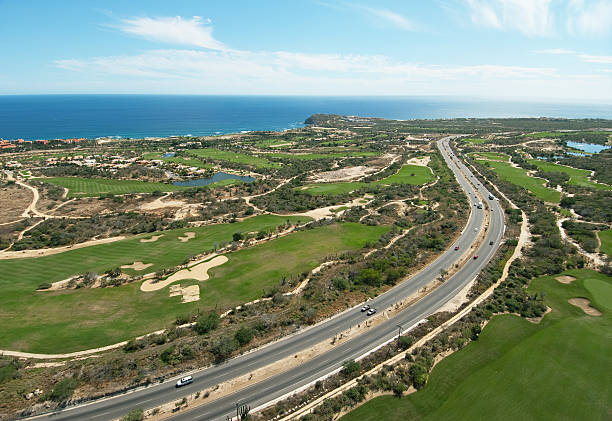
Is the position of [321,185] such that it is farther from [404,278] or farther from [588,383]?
[588,383]

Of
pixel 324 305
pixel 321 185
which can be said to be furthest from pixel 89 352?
pixel 321 185

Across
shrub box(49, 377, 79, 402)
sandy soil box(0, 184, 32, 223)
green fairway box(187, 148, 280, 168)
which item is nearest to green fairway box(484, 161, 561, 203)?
green fairway box(187, 148, 280, 168)

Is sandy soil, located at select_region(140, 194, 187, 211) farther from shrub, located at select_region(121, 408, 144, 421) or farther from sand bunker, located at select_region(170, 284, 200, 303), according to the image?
shrub, located at select_region(121, 408, 144, 421)

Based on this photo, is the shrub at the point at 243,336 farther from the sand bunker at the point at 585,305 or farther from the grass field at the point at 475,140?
the grass field at the point at 475,140

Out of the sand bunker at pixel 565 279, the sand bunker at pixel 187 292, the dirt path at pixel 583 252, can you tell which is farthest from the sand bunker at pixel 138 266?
the dirt path at pixel 583 252

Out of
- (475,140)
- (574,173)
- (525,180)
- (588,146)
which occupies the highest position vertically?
(475,140)

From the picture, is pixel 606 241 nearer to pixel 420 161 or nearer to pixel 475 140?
pixel 420 161

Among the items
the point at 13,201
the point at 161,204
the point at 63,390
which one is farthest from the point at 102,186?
the point at 63,390
